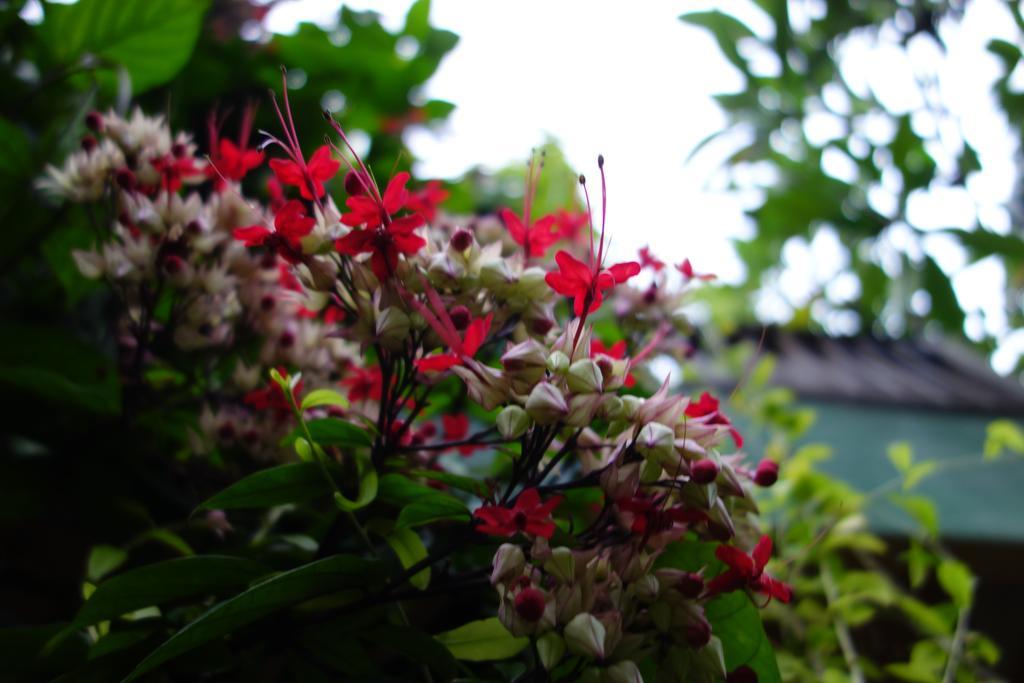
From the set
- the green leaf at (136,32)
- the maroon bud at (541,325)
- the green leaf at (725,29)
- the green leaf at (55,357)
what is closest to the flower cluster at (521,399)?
the maroon bud at (541,325)

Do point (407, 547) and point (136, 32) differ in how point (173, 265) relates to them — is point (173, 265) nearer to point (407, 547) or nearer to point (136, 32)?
point (407, 547)

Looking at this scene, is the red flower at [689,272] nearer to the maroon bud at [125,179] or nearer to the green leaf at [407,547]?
the green leaf at [407,547]

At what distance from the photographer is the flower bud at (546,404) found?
33cm

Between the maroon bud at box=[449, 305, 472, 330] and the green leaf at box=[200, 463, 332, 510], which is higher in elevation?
the maroon bud at box=[449, 305, 472, 330]

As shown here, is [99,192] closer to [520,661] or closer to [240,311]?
[240,311]

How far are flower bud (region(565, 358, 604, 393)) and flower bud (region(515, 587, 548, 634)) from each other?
0.09 meters

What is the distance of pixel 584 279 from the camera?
1.24ft

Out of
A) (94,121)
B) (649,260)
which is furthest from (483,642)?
(94,121)

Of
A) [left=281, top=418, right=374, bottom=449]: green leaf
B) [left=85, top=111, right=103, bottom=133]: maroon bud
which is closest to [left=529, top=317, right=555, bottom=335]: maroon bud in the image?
[left=281, top=418, right=374, bottom=449]: green leaf

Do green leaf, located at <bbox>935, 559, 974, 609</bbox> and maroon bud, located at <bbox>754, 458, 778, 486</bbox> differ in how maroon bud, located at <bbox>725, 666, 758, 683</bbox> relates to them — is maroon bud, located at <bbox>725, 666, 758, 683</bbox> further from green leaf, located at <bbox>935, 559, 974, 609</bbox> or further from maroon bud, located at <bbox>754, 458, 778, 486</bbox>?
green leaf, located at <bbox>935, 559, 974, 609</bbox>

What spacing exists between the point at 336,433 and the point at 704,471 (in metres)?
0.18

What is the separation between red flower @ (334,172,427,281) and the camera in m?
0.37

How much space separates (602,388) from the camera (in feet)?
1.16

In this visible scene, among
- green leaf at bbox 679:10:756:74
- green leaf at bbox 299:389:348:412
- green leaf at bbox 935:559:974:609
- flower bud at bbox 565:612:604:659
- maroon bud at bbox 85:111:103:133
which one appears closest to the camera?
flower bud at bbox 565:612:604:659
